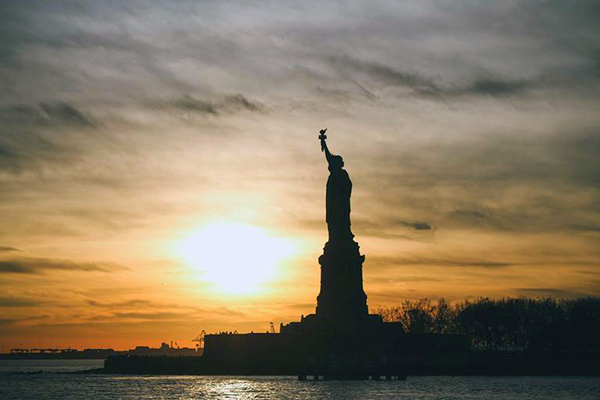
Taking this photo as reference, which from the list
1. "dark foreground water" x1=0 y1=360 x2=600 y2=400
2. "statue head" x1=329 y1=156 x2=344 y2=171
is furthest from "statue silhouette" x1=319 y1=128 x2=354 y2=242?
"dark foreground water" x1=0 y1=360 x2=600 y2=400

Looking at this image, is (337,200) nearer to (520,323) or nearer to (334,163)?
(334,163)

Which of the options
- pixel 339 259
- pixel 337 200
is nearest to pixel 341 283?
pixel 339 259

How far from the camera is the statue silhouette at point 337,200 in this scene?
3671 inches

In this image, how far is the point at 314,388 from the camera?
8088cm

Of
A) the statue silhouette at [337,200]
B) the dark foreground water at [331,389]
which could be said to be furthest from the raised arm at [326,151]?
the dark foreground water at [331,389]

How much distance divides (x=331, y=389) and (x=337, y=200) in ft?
69.1

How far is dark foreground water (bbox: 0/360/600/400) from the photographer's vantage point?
73.1 meters

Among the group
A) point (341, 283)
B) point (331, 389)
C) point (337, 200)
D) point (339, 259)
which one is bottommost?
point (331, 389)

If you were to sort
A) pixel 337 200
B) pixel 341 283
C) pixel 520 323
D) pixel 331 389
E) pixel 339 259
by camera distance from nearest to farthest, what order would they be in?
pixel 331 389
pixel 341 283
pixel 339 259
pixel 337 200
pixel 520 323

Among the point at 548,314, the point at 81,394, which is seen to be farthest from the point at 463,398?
the point at 548,314

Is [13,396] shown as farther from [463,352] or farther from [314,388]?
[463,352]

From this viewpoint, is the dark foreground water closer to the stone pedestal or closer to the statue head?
the stone pedestal

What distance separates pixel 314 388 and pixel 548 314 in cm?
5973

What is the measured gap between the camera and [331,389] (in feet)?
263
